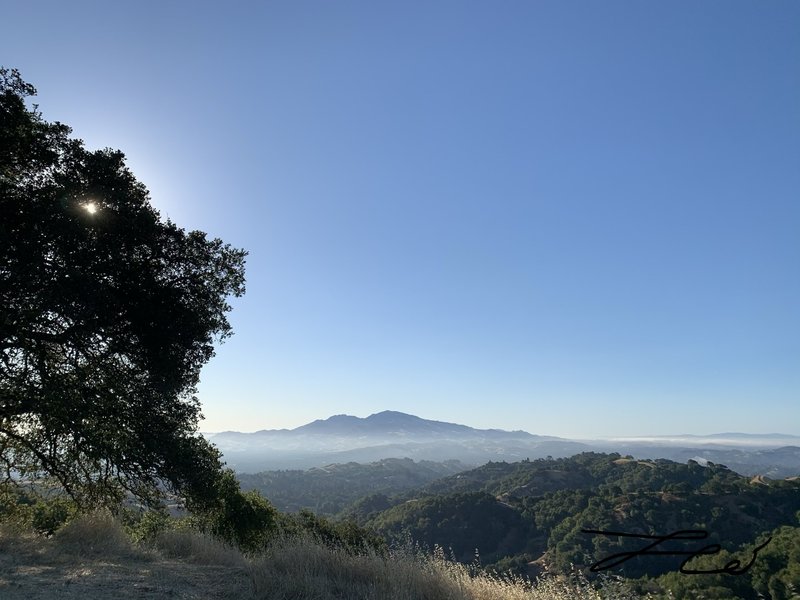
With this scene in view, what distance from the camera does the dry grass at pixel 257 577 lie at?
7262mm

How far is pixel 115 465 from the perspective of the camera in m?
12.6

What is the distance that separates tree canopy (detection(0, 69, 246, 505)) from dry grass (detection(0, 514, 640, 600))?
266 cm

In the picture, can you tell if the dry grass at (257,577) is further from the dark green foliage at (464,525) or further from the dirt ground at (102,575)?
the dark green foliage at (464,525)

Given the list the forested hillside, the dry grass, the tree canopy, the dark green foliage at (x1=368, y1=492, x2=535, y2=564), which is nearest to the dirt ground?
the dry grass

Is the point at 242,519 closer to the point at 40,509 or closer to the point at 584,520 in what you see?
the point at 40,509

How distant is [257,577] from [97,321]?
743cm

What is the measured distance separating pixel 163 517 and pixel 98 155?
1053 cm

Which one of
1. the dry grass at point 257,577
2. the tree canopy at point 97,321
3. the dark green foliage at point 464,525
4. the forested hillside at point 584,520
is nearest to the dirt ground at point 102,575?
the dry grass at point 257,577

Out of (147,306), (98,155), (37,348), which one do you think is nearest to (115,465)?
(37,348)

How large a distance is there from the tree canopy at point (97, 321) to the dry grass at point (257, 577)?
8.71 feet

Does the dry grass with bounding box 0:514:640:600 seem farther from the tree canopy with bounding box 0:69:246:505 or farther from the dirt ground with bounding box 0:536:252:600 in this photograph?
the tree canopy with bounding box 0:69:246:505

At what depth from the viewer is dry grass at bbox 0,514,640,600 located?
286 inches

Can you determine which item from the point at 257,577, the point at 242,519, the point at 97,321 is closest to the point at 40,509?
the point at 97,321

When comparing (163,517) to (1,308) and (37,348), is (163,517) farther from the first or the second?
(1,308)
